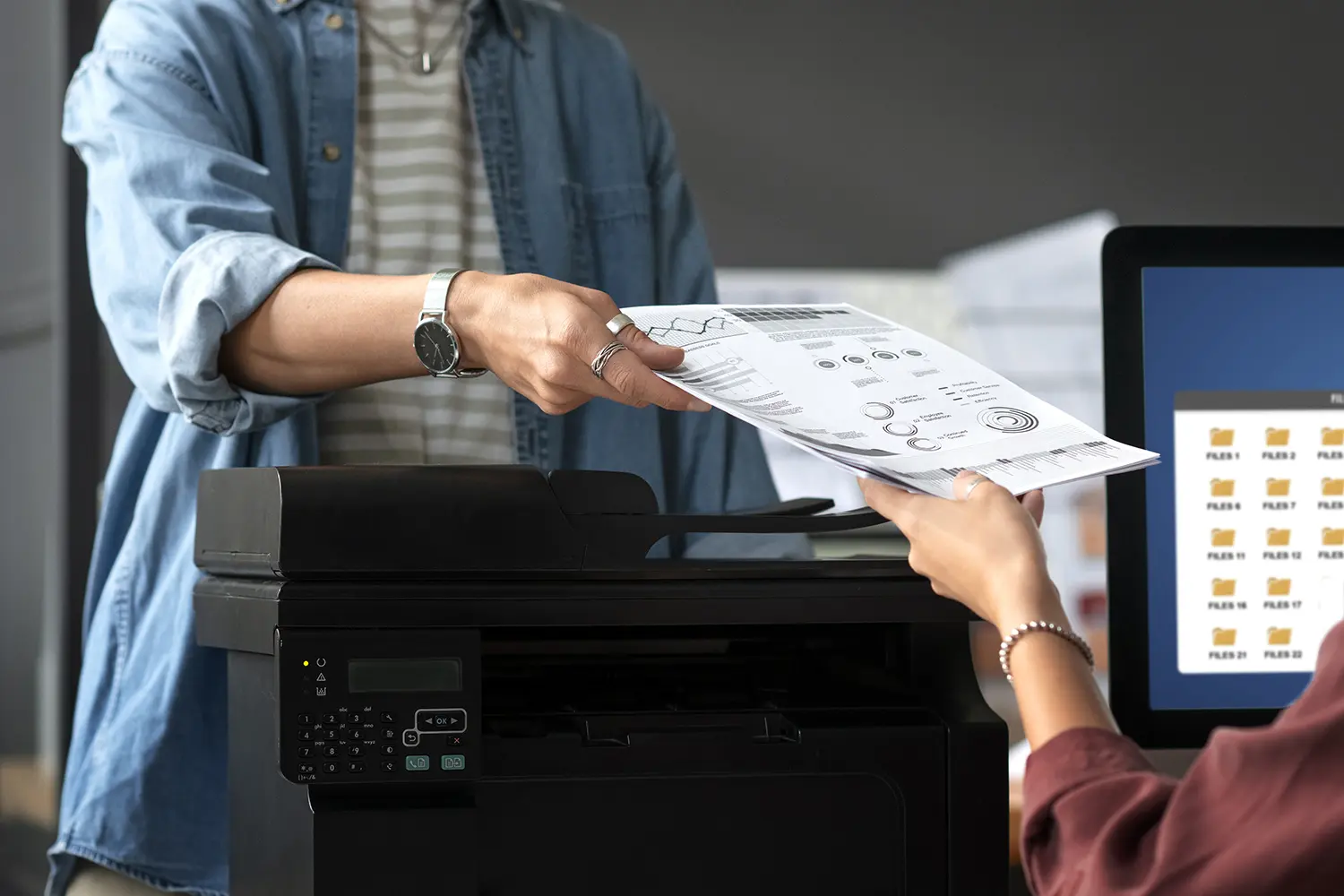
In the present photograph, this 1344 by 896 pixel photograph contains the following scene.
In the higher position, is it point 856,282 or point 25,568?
point 856,282

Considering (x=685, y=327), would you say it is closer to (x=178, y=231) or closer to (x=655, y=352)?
(x=655, y=352)

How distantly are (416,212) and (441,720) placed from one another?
49cm

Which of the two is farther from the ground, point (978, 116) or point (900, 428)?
point (978, 116)

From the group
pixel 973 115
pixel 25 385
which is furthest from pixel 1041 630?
pixel 973 115

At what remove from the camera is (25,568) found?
2.21 meters

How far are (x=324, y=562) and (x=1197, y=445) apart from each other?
62cm

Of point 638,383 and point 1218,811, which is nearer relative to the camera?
point 1218,811

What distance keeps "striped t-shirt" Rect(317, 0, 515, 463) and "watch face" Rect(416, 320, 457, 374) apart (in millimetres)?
191

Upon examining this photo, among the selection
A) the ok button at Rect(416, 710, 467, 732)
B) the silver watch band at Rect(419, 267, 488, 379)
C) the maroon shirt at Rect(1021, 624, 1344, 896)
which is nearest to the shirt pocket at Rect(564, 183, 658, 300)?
the silver watch band at Rect(419, 267, 488, 379)

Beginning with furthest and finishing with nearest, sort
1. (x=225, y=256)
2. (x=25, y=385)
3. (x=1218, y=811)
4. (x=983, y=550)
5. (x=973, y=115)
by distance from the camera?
(x=973, y=115), (x=25, y=385), (x=225, y=256), (x=983, y=550), (x=1218, y=811)

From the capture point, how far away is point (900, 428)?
73 cm

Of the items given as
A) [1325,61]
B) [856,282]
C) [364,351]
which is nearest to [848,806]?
[364,351]

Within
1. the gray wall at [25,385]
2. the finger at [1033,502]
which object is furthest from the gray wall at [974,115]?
the finger at [1033,502]

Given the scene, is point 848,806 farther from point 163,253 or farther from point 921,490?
point 163,253
